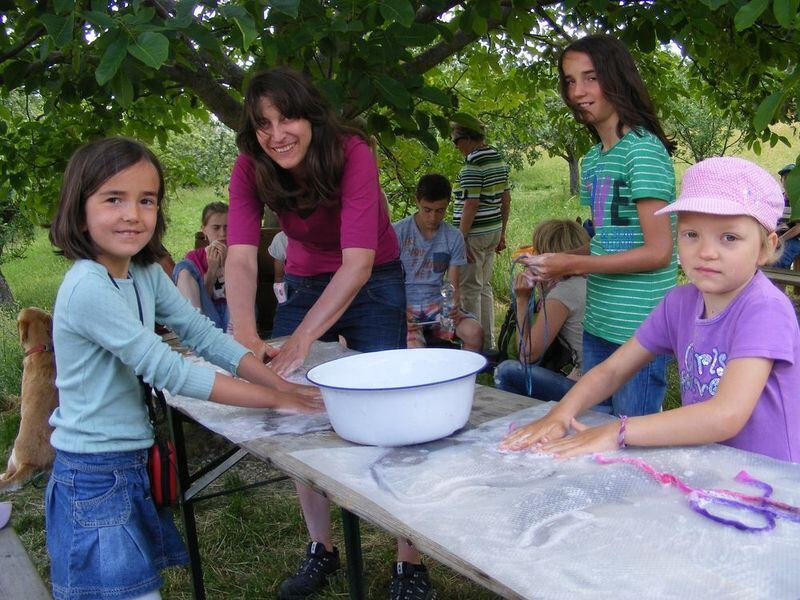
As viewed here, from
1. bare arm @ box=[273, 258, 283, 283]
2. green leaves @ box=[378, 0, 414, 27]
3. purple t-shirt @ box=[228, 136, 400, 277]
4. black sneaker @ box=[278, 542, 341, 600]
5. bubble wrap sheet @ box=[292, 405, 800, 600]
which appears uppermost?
green leaves @ box=[378, 0, 414, 27]

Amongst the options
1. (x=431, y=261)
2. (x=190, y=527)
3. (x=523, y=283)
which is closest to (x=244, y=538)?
(x=190, y=527)

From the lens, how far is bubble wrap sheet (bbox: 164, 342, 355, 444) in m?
1.62

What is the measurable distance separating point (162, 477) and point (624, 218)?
1.36m

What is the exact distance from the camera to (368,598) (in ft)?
7.92

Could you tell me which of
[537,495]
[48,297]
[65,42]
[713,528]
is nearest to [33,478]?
[65,42]

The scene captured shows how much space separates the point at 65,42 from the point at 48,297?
29.7 feet

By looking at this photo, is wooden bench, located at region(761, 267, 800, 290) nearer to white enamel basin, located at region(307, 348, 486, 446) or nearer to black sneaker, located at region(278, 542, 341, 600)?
black sneaker, located at region(278, 542, 341, 600)

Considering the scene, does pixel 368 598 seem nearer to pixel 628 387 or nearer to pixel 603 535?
pixel 628 387

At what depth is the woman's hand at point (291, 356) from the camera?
196 centimetres

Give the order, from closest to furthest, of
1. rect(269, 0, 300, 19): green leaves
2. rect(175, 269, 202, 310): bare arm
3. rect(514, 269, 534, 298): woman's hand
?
rect(269, 0, 300, 19): green leaves, rect(514, 269, 534, 298): woman's hand, rect(175, 269, 202, 310): bare arm

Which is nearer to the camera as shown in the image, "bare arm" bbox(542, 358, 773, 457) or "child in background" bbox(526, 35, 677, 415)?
"bare arm" bbox(542, 358, 773, 457)

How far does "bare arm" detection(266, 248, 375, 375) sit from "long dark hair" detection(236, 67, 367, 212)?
20cm

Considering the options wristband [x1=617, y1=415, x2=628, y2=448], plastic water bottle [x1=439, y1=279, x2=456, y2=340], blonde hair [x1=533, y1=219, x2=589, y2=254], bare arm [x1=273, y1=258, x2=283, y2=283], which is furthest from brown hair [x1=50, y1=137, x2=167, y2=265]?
plastic water bottle [x1=439, y1=279, x2=456, y2=340]

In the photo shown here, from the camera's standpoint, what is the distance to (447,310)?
4762 mm
